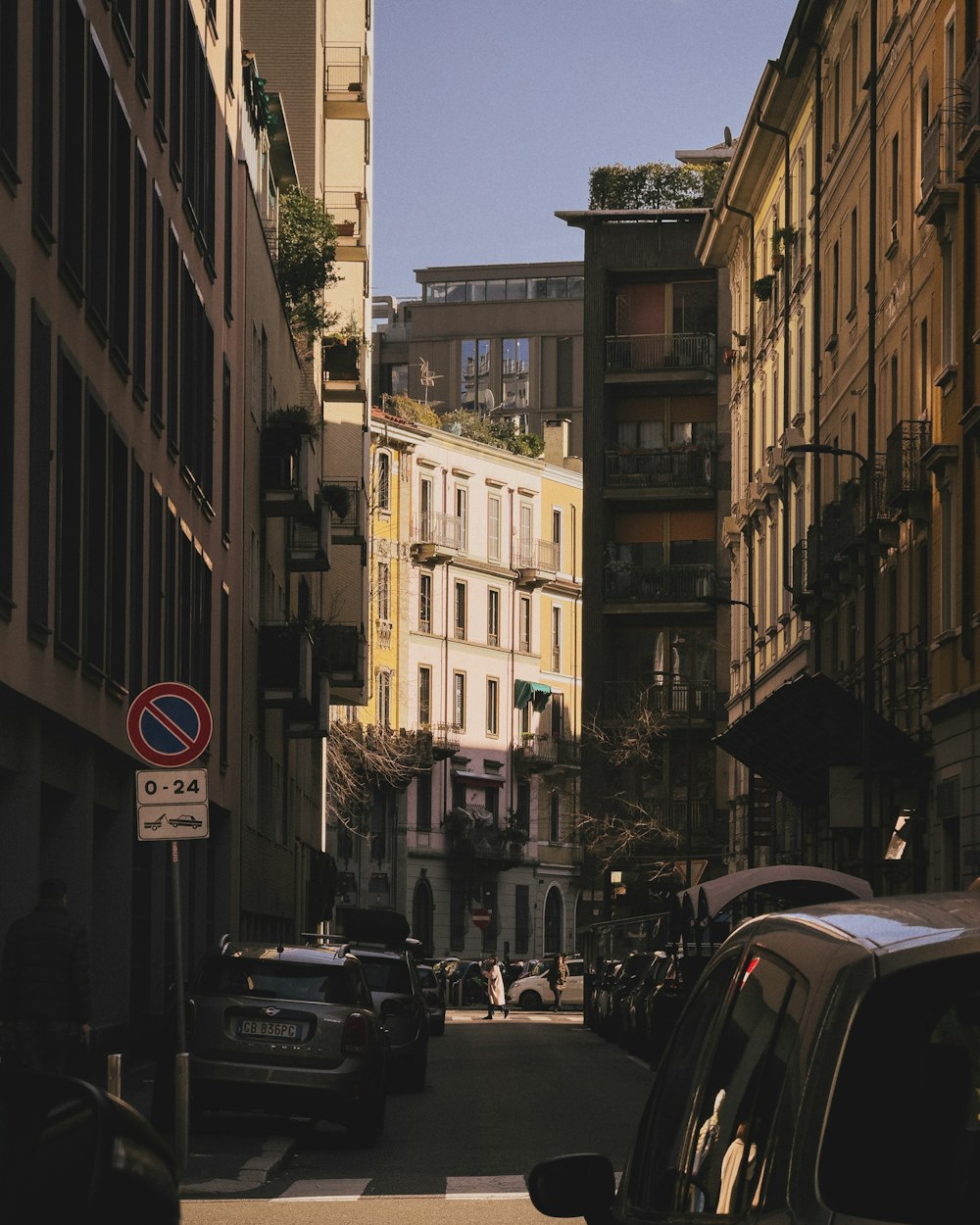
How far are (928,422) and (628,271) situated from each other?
42.4 m

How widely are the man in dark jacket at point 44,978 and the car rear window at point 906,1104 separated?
14067mm

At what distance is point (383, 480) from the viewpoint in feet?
301

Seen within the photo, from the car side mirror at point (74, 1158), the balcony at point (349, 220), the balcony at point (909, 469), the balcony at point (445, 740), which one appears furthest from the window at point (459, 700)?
the car side mirror at point (74, 1158)

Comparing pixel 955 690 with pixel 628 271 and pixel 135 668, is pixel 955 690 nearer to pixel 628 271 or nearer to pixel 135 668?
pixel 135 668

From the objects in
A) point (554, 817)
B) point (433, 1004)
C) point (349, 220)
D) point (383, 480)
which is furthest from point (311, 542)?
point (554, 817)

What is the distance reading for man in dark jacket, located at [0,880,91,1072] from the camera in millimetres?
17156

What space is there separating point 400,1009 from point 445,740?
6702 cm

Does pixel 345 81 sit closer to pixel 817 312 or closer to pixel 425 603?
A: pixel 817 312

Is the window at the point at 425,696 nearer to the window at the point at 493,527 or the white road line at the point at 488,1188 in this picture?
the window at the point at 493,527

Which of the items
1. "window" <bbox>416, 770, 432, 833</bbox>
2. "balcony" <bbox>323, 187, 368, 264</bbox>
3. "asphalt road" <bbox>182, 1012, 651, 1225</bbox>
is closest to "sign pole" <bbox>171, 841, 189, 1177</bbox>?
"asphalt road" <bbox>182, 1012, 651, 1225</bbox>

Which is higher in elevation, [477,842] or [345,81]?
[345,81]

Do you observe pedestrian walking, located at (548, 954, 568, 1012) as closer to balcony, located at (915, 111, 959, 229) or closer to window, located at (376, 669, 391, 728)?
window, located at (376, 669, 391, 728)

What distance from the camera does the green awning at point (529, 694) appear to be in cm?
9931

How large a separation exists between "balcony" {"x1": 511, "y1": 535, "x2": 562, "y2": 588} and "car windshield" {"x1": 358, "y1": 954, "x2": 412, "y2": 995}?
234 ft
